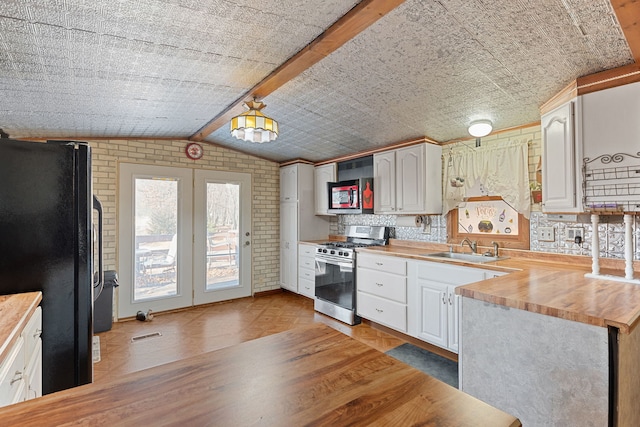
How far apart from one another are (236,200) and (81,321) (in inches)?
125

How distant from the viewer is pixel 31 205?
168cm

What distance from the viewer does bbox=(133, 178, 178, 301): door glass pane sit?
13.4 ft

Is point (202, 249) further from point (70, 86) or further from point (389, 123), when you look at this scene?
point (389, 123)

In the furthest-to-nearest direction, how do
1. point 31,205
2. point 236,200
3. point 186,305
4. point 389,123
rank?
point 236,200, point 186,305, point 389,123, point 31,205

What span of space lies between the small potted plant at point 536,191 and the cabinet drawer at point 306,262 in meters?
2.71

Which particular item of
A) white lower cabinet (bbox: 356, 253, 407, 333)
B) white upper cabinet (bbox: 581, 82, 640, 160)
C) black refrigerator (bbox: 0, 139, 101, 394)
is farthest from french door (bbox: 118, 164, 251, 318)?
white upper cabinet (bbox: 581, 82, 640, 160)

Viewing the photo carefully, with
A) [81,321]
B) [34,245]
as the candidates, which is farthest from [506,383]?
[34,245]

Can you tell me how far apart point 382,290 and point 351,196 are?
52.1 inches

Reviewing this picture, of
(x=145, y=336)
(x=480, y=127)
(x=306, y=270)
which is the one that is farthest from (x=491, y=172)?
(x=145, y=336)

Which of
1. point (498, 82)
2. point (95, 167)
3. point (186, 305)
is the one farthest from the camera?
point (186, 305)

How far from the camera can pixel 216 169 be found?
15.3 feet

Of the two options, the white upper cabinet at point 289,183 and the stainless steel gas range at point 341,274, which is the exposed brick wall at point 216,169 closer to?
the white upper cabinet at point 289,183

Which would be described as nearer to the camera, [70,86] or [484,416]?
[484,416]

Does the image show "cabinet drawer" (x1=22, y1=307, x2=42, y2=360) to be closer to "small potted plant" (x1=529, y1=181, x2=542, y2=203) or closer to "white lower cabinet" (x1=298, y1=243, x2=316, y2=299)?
"white lower cabinet" (x1=298, y1=243, x2=316, y2=299)
